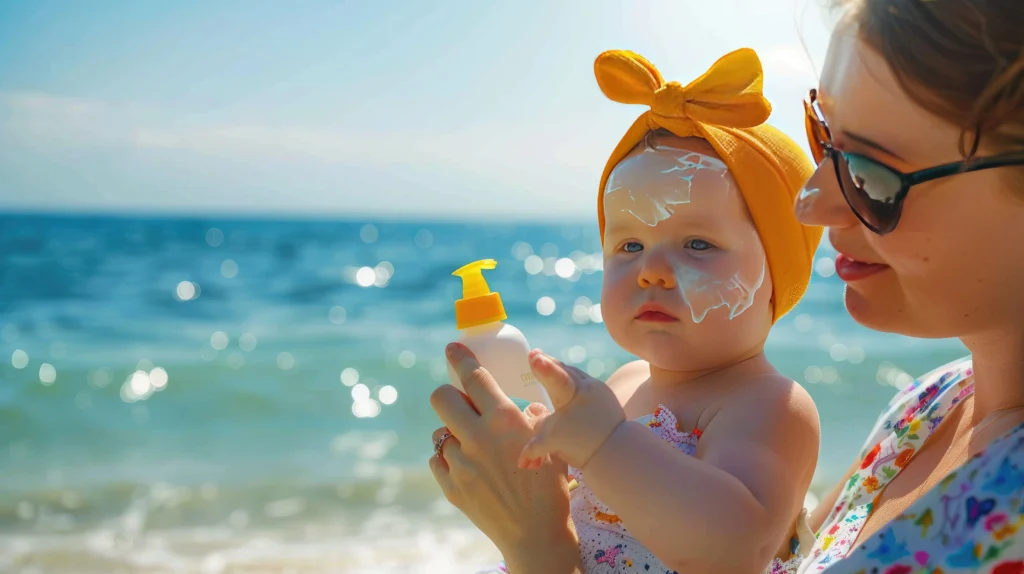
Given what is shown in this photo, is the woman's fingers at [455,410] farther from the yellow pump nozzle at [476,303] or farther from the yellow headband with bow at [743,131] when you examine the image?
the yellow headband with bow at [743,131]

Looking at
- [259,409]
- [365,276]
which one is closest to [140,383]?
[259,409]

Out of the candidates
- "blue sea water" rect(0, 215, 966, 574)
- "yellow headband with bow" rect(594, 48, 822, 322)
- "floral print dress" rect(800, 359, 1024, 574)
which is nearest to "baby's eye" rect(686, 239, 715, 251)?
"yellow headband with bow" rect(594, 48, 822, 322)

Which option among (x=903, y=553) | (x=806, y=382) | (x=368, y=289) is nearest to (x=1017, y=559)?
(x=903, y=553)

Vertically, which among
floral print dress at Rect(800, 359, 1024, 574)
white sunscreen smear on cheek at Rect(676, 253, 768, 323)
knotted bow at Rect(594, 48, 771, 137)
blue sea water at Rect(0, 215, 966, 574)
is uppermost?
blue sea water at Rect(0, 215, 966, 574)

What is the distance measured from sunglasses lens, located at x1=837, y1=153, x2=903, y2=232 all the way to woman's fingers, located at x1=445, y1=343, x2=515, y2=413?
72cm

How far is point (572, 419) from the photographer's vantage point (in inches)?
56.8

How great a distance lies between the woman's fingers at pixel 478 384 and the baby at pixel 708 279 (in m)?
0.14

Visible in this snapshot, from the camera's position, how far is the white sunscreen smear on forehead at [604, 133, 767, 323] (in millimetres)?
1771

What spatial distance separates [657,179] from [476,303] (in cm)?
49

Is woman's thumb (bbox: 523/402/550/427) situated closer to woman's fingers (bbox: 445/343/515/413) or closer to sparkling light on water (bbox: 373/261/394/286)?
woman's fingers (bbox: 445/343/515/413)

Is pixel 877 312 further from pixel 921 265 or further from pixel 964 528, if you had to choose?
pixel 964 528

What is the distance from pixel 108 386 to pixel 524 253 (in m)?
25.7

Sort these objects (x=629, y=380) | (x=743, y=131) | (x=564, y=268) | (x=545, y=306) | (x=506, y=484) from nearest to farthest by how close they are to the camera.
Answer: (x=506, y=484), (x=743, y=131), (x=629, y=380), (x=545, y=306), (x=564, y=268)

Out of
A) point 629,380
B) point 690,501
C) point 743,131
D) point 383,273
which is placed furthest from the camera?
point 383,273
